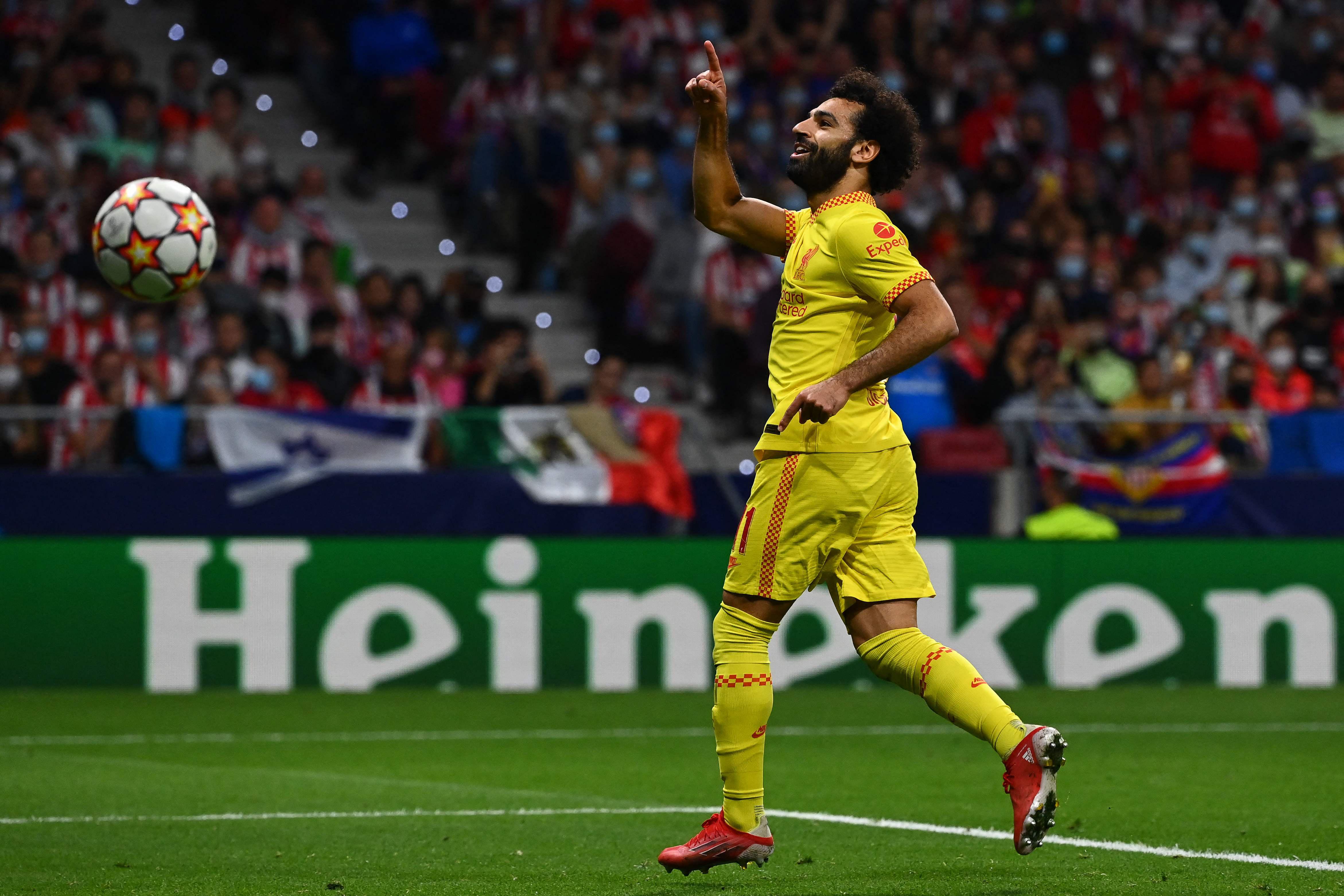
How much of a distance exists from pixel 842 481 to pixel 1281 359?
1116 centimetres

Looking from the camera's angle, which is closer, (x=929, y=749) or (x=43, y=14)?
(x=929, y=749)

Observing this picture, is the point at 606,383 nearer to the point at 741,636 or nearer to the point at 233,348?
the point at 233,348

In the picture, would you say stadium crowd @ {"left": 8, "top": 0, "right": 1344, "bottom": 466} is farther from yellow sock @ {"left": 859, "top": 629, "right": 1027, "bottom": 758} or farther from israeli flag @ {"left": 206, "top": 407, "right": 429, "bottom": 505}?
yellow sock @ {"left": 859, "top": 629, "right": 1027, "bottom": 758}

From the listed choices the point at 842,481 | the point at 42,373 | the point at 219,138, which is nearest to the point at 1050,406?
the point at 42,373

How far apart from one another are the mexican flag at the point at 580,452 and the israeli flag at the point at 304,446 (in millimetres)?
313

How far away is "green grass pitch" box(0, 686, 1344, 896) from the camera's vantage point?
5.92 meters

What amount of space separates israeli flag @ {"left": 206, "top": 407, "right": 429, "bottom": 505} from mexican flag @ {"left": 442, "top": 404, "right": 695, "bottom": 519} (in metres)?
0.31

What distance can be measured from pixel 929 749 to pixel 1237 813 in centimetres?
246

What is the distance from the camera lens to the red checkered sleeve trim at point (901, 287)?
5.61 metres

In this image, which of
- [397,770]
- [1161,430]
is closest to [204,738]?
[397,770]

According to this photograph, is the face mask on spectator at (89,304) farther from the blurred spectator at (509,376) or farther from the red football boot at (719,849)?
the red football boot at (719,849)

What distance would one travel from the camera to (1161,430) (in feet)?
45.0

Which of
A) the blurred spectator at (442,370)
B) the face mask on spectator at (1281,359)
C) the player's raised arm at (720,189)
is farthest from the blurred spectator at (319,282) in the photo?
the player's raised arm at (720,189)

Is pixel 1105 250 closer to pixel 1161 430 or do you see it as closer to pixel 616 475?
pixel 1161 430
